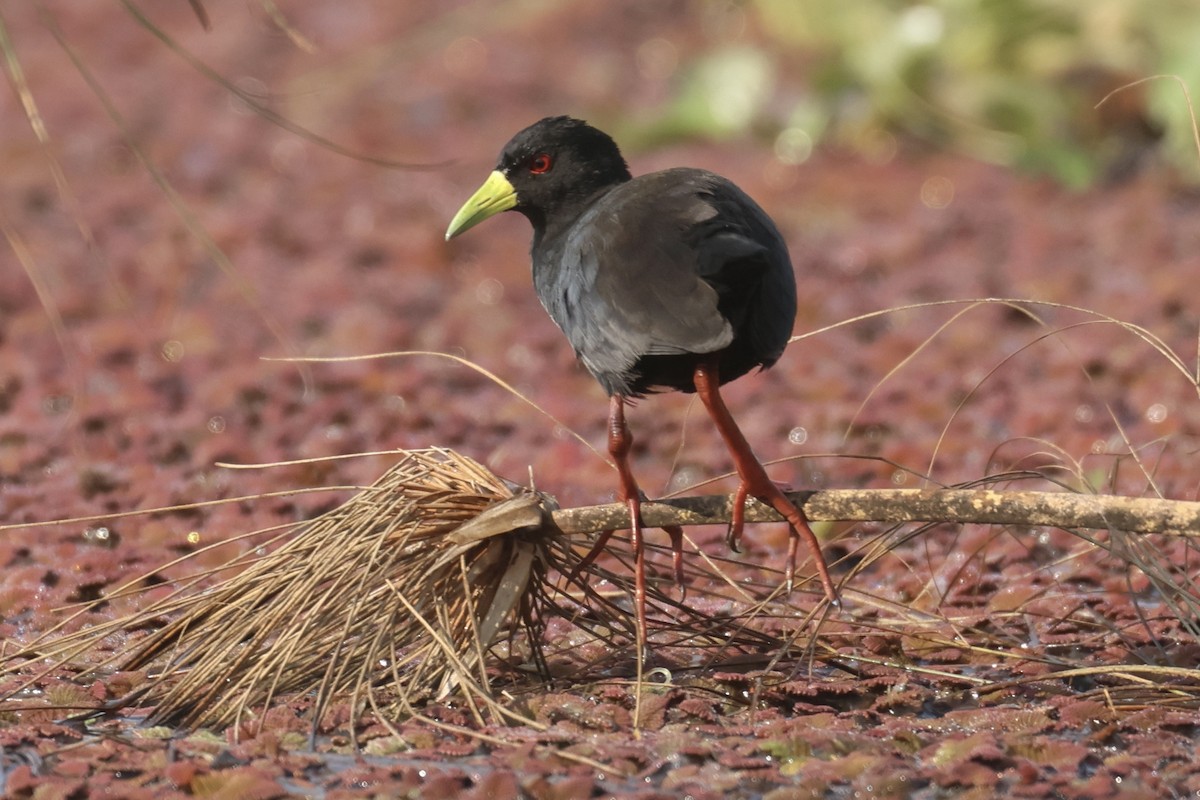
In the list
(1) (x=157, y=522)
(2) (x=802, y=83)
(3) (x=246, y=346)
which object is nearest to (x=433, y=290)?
(3) (x=246, y=346)

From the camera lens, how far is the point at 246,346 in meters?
5.25

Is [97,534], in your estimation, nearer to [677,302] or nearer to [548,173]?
[548,173]

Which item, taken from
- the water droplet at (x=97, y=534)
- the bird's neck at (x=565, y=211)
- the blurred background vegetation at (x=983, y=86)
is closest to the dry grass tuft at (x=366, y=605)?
the bird's neck at (x=565, y=211)

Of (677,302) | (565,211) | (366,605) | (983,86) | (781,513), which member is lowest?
(366,605)

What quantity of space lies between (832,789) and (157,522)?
2039 mm

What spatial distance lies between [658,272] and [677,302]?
0.08 metres

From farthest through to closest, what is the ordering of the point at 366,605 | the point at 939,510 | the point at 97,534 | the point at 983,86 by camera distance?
the point at 983,86
the point at 97,534
the point at 366,605
the point at 939,510

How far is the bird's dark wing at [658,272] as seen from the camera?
8.27 ft

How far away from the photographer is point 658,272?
2.58 m

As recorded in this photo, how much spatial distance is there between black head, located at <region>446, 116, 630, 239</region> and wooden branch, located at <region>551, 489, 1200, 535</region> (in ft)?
2.38

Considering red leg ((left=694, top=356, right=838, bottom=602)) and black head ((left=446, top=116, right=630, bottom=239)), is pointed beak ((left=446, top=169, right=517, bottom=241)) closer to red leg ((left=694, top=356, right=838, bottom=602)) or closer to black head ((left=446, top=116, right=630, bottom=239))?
black head ((left=446, top=116, right=630, bottom=239))

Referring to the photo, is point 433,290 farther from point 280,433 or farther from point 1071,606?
point 1071,606

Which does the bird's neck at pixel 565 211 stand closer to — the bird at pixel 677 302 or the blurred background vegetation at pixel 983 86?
the bird at pixel 677 302

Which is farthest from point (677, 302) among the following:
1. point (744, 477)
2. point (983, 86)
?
point (983, 86)
